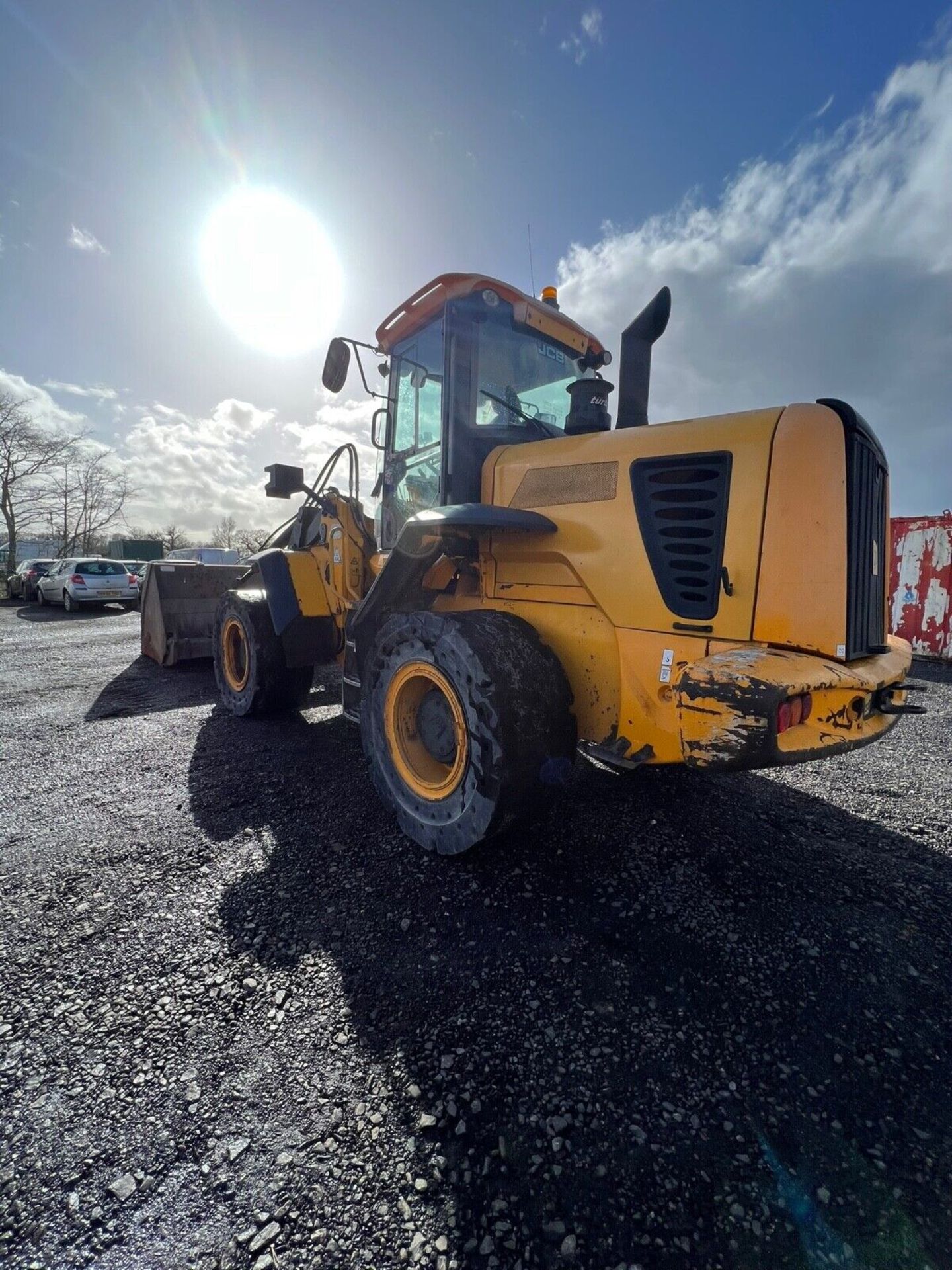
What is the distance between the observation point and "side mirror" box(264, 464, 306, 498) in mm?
4784

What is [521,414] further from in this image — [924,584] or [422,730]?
[924,584]

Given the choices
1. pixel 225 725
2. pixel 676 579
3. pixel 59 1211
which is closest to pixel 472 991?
pixel 59 1211

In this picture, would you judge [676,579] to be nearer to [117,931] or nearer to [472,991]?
[472,991]

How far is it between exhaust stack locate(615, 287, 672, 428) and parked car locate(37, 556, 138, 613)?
17011 millimetres

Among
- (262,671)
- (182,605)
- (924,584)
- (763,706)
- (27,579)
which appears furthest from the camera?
(27,579)

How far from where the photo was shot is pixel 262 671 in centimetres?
475

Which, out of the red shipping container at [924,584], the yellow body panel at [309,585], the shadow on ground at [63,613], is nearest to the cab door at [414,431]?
the yellow body panel at [309,585]

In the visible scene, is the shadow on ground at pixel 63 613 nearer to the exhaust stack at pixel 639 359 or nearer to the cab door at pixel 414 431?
the cab door at pixel 414 431

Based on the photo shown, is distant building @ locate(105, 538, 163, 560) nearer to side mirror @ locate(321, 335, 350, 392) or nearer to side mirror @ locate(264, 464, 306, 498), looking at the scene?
side mirror @ locate(264, 464, 306, 498)

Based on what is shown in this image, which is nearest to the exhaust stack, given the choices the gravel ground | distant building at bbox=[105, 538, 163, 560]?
the gravel ground

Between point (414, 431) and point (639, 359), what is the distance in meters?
1.66

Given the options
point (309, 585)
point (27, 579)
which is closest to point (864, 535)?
point (309, 585)

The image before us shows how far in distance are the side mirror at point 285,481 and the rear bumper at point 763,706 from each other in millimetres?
3861

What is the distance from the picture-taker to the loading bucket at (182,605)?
7.06 metres
